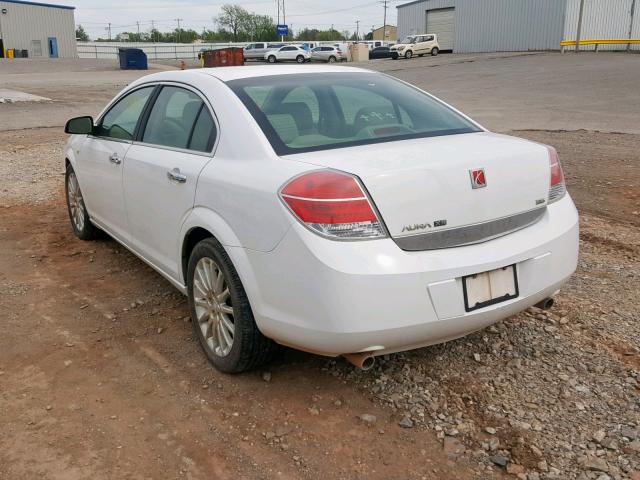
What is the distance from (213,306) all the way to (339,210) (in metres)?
1.09

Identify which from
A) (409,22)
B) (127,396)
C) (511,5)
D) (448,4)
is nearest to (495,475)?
(127,396)

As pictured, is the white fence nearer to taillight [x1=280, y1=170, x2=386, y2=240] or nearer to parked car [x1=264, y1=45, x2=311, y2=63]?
parked car [x1=264, y1=45, x2=311, y2=63]

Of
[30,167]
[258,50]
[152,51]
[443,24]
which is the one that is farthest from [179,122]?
[152,51]

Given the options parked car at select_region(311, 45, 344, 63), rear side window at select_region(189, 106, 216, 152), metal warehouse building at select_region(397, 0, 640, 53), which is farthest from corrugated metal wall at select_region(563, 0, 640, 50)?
rear side window at select_region(189, 106, 216, 152)

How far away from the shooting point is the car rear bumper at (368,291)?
2.57 metres

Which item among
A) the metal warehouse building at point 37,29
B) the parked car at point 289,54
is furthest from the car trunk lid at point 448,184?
the metal warehouse building at point 37,29

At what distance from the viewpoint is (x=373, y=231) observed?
2.63 meters

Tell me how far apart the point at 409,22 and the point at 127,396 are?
192 ft

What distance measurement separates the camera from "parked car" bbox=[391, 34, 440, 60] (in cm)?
4638

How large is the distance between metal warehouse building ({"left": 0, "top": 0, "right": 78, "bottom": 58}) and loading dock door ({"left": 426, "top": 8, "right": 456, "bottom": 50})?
36.2 meters

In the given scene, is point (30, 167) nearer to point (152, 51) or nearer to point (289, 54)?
point (289, 54)

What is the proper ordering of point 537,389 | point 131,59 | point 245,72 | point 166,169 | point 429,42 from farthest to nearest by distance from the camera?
point 429,42 < point 131,59 < point 245,72 < point 166,169 < point 537,389

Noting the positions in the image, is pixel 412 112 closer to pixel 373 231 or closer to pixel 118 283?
pixel 373 231

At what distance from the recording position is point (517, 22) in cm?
4378
